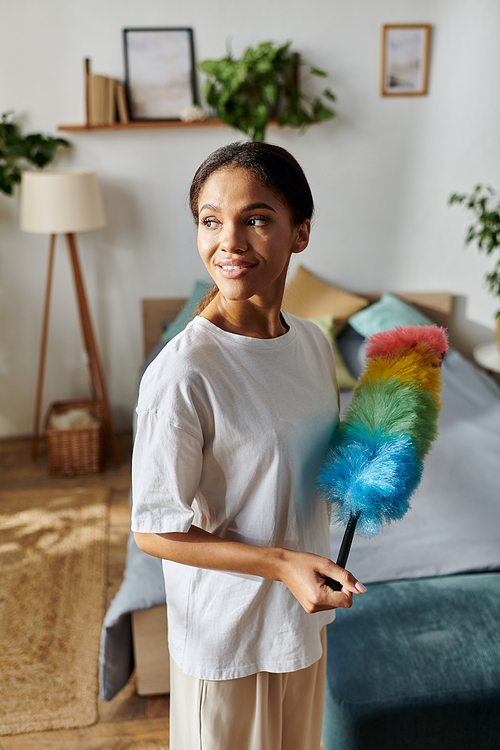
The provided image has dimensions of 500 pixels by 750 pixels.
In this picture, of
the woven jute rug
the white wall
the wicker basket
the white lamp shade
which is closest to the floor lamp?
the white lamp shade

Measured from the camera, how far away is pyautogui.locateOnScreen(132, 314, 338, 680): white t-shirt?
0.79 meters

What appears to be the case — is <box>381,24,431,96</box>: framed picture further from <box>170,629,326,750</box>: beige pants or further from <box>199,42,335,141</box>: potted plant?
<box>170,629,326,750</box>: beige pants

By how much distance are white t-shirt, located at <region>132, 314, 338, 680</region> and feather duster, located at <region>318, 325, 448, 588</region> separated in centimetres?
5

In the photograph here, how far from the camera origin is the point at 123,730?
5.70 feet

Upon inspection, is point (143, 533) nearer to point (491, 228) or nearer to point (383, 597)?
point (383, 597)

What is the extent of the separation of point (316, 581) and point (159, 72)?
3.04m

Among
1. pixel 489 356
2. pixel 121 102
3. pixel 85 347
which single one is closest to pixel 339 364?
pixel 489 356

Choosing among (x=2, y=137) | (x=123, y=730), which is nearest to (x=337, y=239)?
(x=2, y=137)

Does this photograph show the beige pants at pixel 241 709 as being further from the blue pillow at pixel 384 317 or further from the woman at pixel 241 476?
the blue pillow at pixel 384 317

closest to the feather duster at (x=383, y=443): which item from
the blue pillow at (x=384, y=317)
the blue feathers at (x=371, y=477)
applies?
the blue feathers at (x=371, y=477)

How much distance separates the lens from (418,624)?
148 cm

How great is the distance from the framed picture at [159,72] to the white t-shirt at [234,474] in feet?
8.59

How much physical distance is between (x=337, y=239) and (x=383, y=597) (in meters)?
2.36

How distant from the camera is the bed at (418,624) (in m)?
1.31
